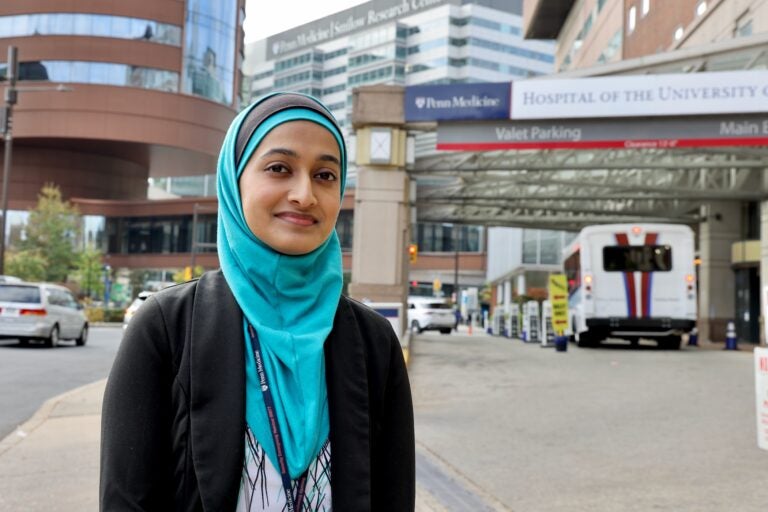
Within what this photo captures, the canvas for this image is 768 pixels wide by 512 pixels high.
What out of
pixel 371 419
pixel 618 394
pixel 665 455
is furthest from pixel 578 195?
pixel 371 419

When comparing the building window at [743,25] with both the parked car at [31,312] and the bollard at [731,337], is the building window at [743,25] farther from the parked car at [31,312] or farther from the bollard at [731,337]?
the parked car at [31,312]

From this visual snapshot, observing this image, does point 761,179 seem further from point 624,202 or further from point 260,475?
point 260,475

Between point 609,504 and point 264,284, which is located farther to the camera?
point 609,504

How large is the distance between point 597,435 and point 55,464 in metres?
5.03

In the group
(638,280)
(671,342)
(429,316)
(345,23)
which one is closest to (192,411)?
(638,280)

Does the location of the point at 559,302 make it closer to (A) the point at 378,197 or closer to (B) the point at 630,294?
(B) the point at 630,294

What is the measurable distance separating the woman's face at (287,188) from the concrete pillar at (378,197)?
1724 cm

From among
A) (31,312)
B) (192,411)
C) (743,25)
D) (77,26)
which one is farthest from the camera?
(77,26)

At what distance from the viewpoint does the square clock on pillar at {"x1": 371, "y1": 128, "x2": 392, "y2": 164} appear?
63.2 feet

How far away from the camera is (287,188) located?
190 centimetres

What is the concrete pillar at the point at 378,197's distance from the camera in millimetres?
18969

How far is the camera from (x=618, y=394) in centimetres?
1155

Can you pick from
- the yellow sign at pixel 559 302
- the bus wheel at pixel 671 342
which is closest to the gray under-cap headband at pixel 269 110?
the yellow sign at pixel 559 302

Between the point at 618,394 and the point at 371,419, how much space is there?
10.2 m
